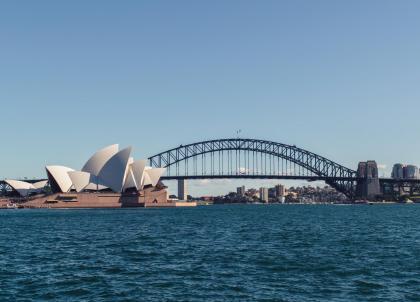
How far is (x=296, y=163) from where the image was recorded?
185 meters

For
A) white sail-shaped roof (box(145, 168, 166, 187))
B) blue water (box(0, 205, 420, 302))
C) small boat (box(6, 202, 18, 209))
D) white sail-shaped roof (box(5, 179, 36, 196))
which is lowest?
blue water (box(0, 205, 420, 302))

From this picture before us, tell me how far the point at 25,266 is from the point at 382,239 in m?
26.0

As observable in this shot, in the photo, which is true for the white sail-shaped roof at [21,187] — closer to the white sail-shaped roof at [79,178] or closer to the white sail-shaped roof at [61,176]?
the white sail-shaped roof at [61,176]

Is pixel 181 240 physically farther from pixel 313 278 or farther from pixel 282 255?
pixel 313 278

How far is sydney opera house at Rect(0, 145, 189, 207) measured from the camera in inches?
5551

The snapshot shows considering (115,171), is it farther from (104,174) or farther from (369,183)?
(369,183)

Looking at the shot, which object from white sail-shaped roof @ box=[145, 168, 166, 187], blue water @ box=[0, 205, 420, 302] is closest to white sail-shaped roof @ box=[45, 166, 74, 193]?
white sail-shaped roof @ box=[145, 168, 166, 187]

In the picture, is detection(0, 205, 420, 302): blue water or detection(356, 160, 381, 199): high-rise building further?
detection(356, 160, 381, 199): high-rise building

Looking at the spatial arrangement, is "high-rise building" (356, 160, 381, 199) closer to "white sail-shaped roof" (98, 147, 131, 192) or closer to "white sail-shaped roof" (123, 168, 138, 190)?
"white sail-shaped roof" (123, 168, 138, 190)

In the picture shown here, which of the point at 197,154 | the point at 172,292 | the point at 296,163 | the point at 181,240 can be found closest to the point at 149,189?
the point at 197,154

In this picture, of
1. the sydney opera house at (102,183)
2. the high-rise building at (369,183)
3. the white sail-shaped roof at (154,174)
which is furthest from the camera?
the high-rise building at (369,183)

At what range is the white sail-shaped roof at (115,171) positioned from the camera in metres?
136

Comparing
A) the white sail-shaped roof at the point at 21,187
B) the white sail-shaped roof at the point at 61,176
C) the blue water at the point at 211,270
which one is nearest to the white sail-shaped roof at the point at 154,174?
the white sail-shaped roof at the point at 61,176

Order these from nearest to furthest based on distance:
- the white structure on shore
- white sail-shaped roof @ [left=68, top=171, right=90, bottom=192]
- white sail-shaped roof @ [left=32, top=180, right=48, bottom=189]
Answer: the white structure on shore
white sail-shaped roof @ [left=68, top=171, right=90, bottom=192]
white sail-shaped roof @ [left=32, top=180, right=48, bottom=189]
